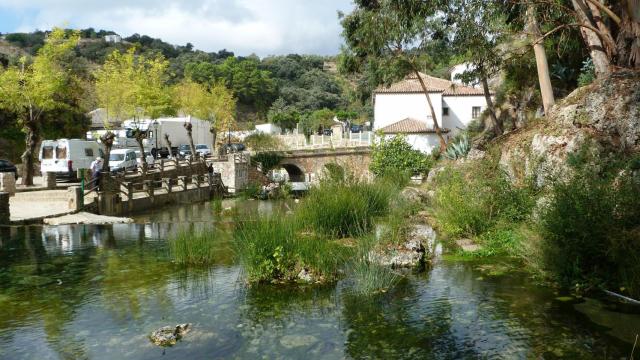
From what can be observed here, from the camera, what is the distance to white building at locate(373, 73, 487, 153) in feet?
153

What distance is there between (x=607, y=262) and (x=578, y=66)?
20.6m

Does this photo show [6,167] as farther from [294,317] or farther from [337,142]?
[294,317]

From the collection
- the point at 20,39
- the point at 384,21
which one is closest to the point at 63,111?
the point at 384,21

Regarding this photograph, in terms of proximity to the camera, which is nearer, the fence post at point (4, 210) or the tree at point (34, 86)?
the fence post at point (4, 210)

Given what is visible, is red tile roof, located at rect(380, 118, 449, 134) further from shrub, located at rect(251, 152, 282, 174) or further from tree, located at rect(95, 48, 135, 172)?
tree, located at rect(95, 48, 135, 172)

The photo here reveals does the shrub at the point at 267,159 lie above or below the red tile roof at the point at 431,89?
below

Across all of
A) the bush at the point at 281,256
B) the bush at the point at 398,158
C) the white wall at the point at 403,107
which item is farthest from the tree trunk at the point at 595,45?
the white wall at the point at 403,107

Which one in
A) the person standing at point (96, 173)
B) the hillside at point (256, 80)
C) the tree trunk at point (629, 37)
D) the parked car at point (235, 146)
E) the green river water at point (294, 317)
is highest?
the hillside at point (256, 80)

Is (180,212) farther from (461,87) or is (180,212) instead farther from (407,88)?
(461,87)

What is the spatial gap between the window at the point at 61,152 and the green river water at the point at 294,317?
61.2ft

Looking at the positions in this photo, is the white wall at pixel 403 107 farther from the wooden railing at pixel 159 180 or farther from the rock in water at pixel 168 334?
the rock in water at pixel 168 334

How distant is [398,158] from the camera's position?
105 ft

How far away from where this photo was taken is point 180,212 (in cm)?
2356

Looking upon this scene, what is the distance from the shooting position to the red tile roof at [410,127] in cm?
4438
